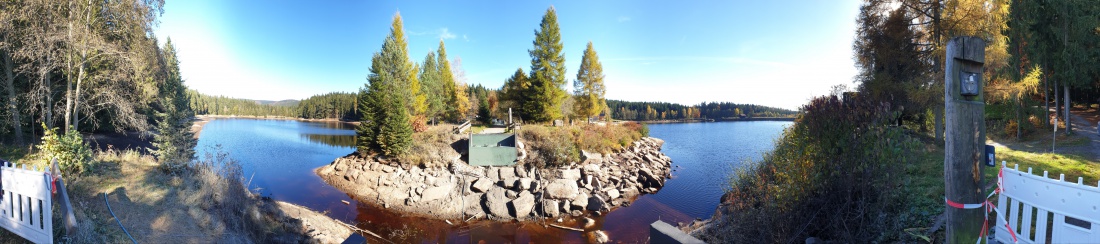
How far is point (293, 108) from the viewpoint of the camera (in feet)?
→ 319

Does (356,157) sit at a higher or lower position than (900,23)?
lower

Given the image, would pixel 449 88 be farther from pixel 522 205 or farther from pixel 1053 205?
pixel 1053 205

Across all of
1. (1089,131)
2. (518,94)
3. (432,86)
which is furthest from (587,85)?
(1089,131)

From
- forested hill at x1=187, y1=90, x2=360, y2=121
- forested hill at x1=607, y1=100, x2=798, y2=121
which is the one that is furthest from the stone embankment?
forested hill at x1=607, y1=100, x2=798, y2=121

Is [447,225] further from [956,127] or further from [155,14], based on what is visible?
[956,127]

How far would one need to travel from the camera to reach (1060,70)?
11984 mm

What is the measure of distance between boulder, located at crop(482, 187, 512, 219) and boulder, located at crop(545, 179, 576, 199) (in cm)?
153

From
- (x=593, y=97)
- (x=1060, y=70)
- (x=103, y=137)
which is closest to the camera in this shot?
(x=1060, y=70)

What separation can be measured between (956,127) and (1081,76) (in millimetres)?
16418

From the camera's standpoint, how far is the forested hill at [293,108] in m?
74.3

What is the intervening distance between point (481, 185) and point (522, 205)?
2.16 meters

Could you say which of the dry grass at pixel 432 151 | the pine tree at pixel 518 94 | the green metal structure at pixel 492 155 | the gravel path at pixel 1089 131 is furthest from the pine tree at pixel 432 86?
the gravel path at pixel 1089 131

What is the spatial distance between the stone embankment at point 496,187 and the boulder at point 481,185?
0.04 meters

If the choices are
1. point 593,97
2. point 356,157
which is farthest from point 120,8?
point 593,97
